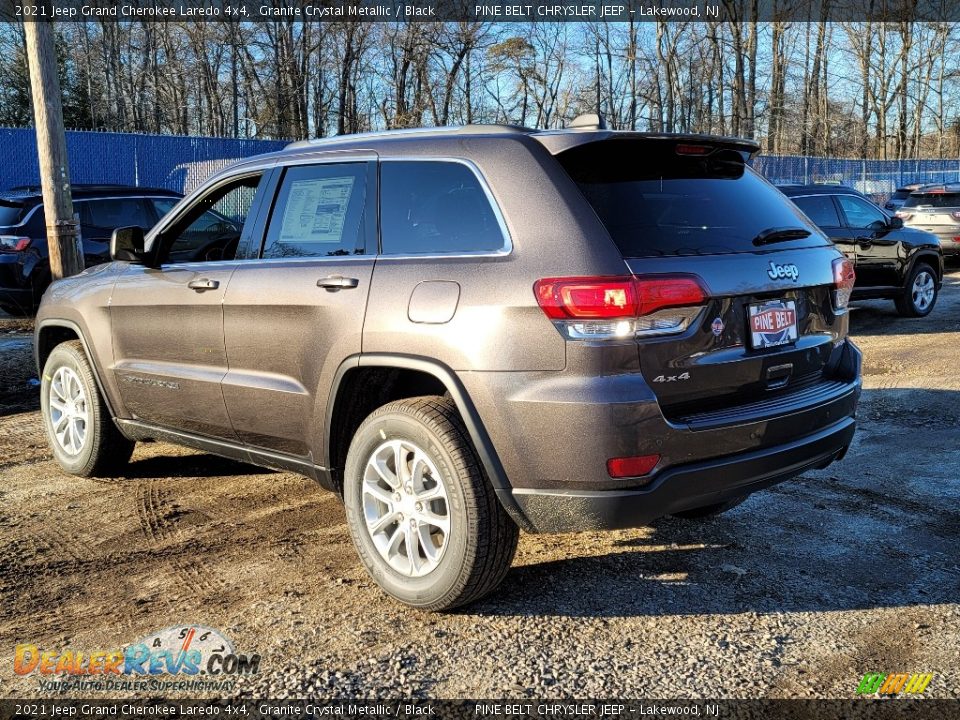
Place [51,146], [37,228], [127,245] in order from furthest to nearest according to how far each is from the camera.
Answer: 1. [37,228]
2. [51,146]
3. [127,245]

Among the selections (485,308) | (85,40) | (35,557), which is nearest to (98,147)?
(35,557)

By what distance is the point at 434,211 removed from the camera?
3.62 metres

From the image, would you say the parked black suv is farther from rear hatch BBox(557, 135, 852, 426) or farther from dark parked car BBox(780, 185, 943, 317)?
rear hatch BBox(557, 135, 852, 426)

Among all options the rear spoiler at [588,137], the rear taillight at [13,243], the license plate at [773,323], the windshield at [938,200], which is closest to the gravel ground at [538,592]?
the license plate at [773,323]

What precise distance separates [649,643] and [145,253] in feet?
10.5

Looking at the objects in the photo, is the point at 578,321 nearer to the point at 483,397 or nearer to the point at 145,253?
the point at 483,397

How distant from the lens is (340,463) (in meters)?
3.85

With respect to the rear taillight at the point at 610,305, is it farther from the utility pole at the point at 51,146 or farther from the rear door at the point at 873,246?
the rear door at the point at 873,246

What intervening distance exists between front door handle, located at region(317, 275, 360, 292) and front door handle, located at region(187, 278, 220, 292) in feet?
2.55

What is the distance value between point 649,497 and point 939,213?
15.9 meters

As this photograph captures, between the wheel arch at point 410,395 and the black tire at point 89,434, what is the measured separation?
2.04 metres

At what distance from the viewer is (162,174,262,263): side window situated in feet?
14.8

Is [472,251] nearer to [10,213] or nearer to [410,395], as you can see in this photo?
[410,395]

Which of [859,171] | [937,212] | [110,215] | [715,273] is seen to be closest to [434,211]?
[715,273]
